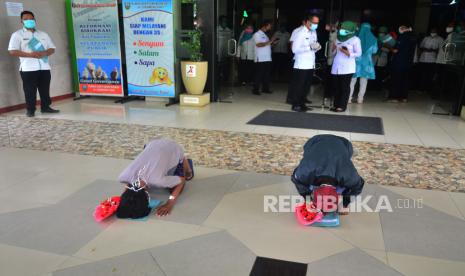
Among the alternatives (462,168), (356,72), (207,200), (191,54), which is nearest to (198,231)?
(207,200)

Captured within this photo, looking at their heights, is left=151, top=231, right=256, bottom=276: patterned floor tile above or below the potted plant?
below

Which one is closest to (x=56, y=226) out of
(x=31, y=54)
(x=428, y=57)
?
(x=31, y=54)

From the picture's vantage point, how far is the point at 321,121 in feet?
18.8

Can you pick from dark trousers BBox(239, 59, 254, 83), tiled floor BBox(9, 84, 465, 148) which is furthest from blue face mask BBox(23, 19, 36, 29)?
dark trousers BBox(239, 59, 254, 83)

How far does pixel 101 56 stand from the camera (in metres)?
7.06

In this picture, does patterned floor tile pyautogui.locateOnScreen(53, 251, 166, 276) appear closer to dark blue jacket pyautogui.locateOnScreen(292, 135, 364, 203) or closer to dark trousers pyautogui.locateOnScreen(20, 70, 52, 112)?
dark blue jacket pyautogui.locateOnScreen(292, 135, 364, 203)

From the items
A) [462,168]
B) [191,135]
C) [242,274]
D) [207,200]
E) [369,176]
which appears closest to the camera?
[242,274]

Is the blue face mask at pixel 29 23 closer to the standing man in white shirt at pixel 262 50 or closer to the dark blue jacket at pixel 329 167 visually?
the standing man in white shirt at pixel 262 50

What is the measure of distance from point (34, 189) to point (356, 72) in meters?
5.59

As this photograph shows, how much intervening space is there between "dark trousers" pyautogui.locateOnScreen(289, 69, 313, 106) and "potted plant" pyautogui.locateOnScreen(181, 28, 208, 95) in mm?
1604

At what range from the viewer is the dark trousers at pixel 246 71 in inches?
372

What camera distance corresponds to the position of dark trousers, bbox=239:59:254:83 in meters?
9.44

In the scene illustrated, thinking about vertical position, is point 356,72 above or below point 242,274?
above

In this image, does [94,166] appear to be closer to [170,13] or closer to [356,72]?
[170,13]
